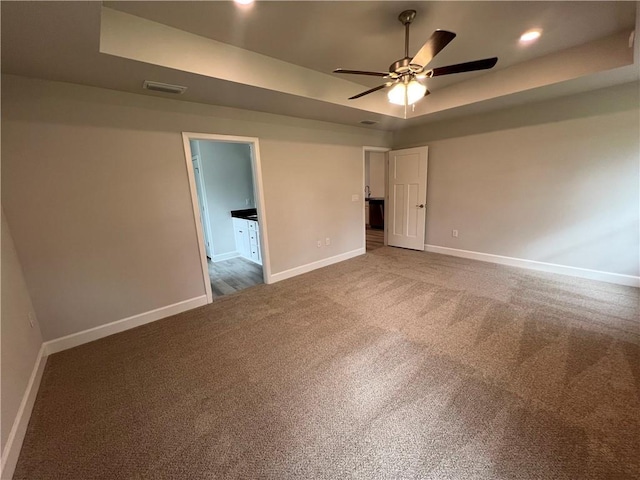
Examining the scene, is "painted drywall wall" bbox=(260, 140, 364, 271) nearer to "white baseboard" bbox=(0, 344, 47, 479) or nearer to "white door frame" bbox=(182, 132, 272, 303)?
"white door frame" bbox=(182, 132, 272, 303)

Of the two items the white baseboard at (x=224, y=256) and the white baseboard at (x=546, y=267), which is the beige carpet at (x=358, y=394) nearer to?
the white baseboard at (x=546, y=267)

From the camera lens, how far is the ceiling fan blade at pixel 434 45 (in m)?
1.58

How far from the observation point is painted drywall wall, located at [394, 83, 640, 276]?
3170 mm

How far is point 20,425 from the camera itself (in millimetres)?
1593

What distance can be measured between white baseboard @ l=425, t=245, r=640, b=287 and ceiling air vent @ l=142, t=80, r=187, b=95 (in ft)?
15.6

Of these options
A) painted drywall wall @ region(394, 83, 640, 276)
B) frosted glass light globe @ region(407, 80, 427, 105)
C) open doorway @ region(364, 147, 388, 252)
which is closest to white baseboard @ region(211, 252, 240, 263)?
open doorway @ region(364, 147, 388, 252)

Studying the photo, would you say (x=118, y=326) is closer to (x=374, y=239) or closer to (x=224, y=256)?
(x=224, y=256)

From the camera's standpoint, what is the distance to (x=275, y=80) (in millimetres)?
2750

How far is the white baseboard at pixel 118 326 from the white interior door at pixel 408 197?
157 inches

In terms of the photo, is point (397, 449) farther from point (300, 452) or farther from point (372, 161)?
point (372, 161)

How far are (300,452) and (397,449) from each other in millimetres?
539

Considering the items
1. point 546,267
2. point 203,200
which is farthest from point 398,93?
point 203,200

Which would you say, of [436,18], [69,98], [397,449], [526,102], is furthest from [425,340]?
[69,98]

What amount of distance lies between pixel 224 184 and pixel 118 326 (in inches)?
127
